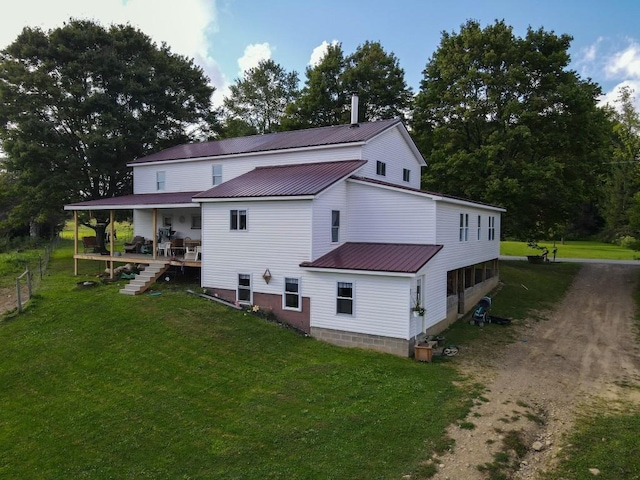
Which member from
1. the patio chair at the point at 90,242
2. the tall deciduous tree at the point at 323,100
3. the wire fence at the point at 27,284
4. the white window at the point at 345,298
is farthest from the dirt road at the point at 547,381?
the tall deciduous tree at the point at 323,100

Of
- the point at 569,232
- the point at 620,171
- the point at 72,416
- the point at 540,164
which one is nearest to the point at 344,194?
the point at 72,416

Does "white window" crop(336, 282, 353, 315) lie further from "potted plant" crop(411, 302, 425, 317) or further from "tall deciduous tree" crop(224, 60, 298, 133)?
"tall deciduous tree" crop(224, 60, 298, 133)

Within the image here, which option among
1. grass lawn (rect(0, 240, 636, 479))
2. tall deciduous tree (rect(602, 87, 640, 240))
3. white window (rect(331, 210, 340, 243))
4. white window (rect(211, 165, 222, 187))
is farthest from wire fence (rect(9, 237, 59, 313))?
tall deciduous tree (rect(602, 87, 640, 240))

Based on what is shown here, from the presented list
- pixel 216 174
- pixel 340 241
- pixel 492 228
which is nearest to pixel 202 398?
pixel 340 241

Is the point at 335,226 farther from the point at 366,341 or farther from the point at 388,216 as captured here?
the point at 366,341

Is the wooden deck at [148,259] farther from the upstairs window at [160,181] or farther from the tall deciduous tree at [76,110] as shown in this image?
the tall deciduous tree at [76,110]
